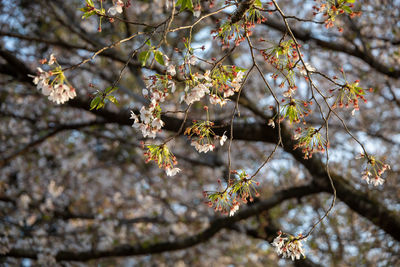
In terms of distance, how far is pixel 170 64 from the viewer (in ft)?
6.27

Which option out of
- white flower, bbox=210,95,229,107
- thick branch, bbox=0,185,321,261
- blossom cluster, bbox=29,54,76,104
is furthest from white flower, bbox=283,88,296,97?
thick branch, bbox=0,185,321,261

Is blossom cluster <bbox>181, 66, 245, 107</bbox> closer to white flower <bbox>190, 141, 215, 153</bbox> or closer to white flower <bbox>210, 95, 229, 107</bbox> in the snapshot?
white flower <bbox>210, 95, 229, 107</bbox>

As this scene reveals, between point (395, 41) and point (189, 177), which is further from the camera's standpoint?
point (189, 177)

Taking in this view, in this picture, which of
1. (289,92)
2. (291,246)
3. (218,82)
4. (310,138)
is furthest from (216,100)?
(291,246)

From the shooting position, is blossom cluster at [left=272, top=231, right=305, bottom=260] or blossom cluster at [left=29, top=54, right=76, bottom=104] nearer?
blossom cluster at [left=29, top=54, right=76, bottom=104]

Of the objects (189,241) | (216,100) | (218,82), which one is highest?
(189,241)

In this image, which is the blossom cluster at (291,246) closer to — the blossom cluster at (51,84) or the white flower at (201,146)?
the white flower at (201,146)

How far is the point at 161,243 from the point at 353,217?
3144 mm

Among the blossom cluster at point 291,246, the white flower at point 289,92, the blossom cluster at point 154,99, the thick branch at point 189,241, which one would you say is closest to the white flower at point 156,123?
the blossom cluster at point 154,99

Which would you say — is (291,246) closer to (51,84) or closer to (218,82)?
(218,82)

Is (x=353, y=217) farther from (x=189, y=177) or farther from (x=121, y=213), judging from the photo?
(x=121, y=213)

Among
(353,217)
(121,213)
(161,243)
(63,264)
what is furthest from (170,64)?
(121,213)

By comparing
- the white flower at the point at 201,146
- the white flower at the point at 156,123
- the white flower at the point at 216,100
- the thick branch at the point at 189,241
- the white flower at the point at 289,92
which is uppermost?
the thick branch at the point at 189,241

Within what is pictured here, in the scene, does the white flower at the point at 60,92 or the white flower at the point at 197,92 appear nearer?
the white flower at the point at 60,92
